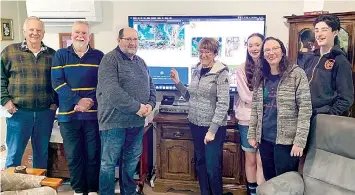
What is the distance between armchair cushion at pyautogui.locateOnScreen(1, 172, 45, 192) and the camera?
1.90 metres

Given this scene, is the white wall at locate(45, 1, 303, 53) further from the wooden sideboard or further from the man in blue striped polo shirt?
the wooden sideboard

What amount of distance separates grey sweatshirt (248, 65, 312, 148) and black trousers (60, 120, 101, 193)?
1.41m

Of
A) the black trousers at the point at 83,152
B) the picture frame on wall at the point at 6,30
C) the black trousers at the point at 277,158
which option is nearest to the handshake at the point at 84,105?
the black trousers at the point at 83,152

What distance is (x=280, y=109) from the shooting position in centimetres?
213

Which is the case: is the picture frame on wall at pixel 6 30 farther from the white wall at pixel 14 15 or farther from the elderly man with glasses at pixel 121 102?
the elderly man with glasses at pixel 121 102

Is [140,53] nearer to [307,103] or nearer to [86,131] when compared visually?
[86,131]

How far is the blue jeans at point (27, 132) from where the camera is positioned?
2.69 meters

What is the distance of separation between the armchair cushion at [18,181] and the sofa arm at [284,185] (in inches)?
49.5

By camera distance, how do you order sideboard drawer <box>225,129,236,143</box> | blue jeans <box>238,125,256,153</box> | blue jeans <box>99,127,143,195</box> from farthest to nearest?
sideboard drawer <box>225,129,236,143</box> < blue jeans <box>238,125,256,153</box> < blue jeans <box>99,127,143,195</box>

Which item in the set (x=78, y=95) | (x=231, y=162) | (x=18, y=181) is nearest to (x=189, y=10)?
(x=78, y=95)

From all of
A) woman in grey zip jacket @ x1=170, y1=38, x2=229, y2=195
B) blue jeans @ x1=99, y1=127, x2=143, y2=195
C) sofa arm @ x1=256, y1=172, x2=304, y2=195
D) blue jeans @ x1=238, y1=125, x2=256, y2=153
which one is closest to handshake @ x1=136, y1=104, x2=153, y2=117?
blue jeans @ x1=99, y1=127, x2=143, y2=195

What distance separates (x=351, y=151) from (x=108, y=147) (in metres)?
1.60

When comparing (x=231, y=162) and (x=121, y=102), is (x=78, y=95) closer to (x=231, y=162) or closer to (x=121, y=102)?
(x=121, y=102)

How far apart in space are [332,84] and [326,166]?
554 mm
